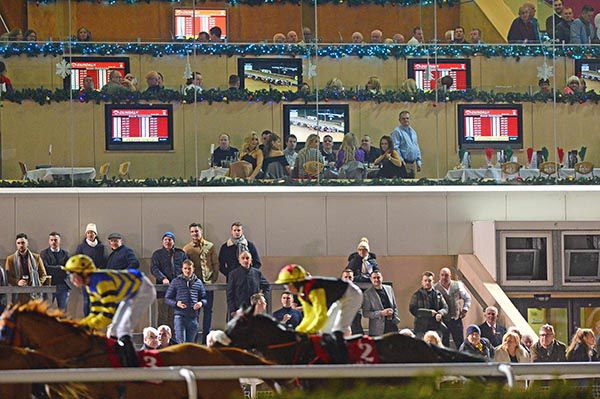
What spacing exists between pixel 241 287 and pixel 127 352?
6.90m

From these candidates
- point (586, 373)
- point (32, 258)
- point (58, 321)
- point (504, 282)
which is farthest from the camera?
point (504, 282)

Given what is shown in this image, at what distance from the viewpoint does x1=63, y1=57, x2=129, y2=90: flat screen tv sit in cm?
1814

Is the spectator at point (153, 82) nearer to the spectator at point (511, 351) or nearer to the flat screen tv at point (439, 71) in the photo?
the flat screen tv at point (439, 71)

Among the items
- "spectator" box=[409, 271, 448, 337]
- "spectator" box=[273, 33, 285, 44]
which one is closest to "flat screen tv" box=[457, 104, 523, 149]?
"spectator" box=[273, 33, 285, 44]

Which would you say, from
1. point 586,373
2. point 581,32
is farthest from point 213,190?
point 586,373

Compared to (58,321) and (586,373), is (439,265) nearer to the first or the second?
(58,321)

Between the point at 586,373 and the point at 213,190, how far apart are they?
38.1ft

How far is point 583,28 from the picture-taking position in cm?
1933

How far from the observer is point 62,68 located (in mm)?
18109

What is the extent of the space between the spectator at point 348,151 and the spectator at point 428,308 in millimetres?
2894

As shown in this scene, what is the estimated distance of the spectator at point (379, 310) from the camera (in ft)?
52.2

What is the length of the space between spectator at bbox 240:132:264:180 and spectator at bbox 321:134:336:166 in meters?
0.81

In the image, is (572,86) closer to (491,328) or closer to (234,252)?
(491,328)

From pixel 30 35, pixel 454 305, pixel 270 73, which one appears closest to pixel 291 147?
pixel 270 73
